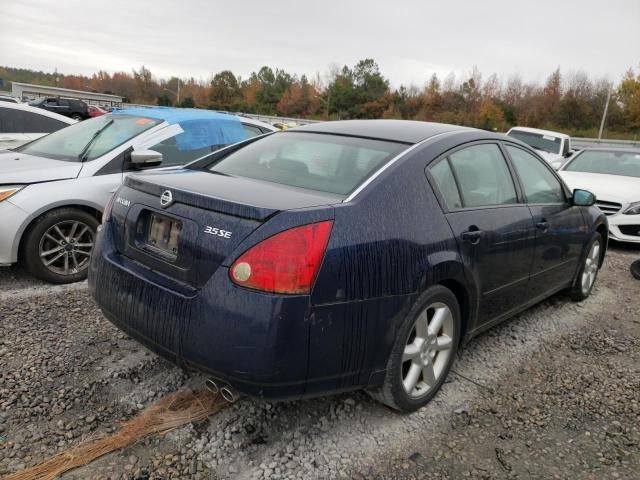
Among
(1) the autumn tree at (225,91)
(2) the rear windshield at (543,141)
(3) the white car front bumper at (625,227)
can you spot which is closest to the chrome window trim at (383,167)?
(3) the white car front bumper at (625,227)

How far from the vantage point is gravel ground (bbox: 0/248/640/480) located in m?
2.35

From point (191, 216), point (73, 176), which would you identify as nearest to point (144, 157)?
point (73, 176)

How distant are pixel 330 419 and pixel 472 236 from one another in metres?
1.26

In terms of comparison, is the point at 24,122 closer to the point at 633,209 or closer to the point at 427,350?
the point at 427,350

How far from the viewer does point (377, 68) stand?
275ft

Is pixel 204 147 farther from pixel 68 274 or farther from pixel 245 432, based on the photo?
pixel 245 432

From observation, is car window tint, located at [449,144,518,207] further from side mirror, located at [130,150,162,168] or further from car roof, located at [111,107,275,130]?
car roof, located at [111,107,275,130]

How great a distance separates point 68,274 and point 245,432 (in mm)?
2664

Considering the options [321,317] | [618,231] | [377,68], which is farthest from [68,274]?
[377,68]

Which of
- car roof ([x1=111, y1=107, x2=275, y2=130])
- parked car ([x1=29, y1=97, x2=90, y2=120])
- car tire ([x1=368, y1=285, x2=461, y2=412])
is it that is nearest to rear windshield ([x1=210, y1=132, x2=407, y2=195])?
car tire ([x1=368, y1=285, x2=461, y2=412])

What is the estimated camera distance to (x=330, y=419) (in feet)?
8.91

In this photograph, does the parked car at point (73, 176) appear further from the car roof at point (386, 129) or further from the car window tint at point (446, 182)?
the car window tint at point (446, 182)

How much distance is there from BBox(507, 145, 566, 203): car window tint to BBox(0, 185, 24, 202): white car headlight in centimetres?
378

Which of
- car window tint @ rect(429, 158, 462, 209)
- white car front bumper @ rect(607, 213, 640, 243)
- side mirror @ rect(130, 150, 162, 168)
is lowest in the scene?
white car front bumper @ rect(607, 213, 640, 243)
